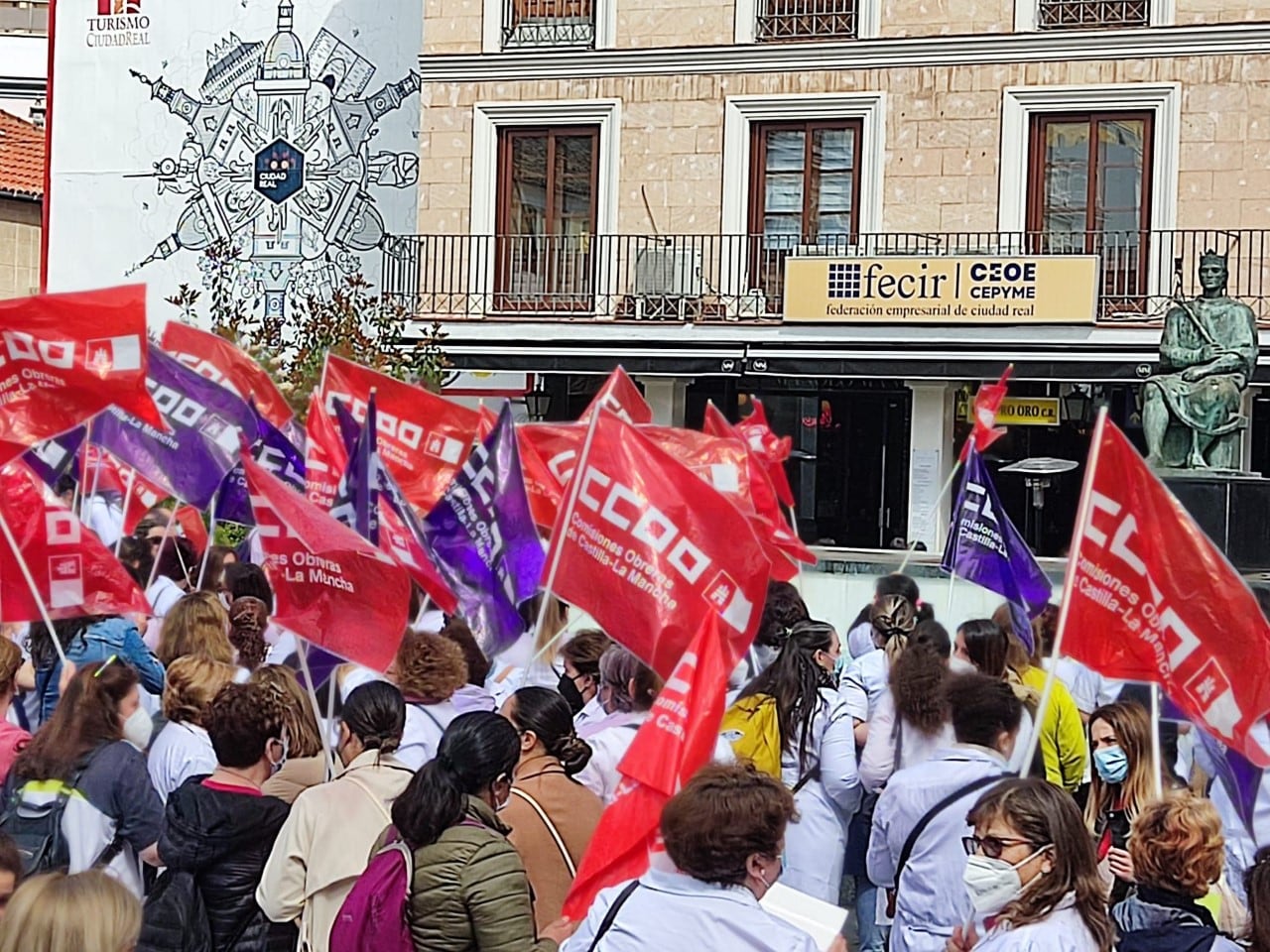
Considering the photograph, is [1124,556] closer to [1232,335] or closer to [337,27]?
[1232,335]

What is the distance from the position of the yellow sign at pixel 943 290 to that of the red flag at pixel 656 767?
18568 millimetres

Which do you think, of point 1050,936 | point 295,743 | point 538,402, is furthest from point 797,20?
point 1050,936

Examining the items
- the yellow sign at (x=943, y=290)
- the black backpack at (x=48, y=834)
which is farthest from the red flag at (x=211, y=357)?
the yellow sign at (x=943, y=290)

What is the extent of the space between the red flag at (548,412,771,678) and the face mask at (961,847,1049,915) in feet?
8.92

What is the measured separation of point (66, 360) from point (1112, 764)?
549 cm

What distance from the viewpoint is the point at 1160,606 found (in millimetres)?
6176

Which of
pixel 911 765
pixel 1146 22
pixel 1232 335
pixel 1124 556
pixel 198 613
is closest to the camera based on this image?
pixel 911 765

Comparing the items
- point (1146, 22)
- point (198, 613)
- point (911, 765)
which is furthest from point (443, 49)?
point (911, 765)

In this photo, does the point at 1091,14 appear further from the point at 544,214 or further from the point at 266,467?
the point at 266,467

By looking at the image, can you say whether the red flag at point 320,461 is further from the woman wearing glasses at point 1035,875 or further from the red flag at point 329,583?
the woman wearing glasses at point 1035,875

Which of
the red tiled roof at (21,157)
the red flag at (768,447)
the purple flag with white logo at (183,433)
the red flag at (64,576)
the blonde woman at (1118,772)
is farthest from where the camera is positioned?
the red tiled roof at (21,157)

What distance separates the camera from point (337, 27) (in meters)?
28.5

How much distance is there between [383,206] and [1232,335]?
51.0ft

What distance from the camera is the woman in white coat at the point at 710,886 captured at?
388cm
